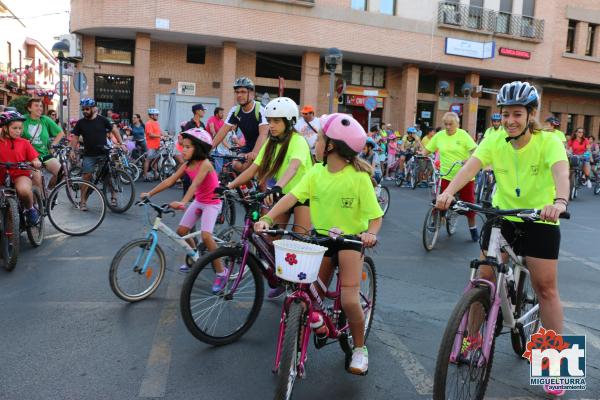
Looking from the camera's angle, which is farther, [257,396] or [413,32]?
[413,32]

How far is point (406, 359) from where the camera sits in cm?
406

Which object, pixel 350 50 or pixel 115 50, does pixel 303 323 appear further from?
pixel 115 50

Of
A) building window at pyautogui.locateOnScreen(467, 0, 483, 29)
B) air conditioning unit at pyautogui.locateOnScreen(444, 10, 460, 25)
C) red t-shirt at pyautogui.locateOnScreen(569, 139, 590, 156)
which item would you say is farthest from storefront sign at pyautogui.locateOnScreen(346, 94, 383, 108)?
red t-shirt at pyautogui.locateOnScreen(569, 139, 590, 156)

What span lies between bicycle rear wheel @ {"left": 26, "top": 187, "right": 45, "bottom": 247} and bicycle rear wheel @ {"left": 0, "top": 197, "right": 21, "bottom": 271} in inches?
28.1

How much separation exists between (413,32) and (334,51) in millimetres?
14436

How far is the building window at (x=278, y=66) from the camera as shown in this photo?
26719mm

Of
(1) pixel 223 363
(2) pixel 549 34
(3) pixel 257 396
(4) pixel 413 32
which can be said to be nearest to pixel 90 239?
(1) pixel 223 363

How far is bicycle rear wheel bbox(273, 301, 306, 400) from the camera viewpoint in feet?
9.45

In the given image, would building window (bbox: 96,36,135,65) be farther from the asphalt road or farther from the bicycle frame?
the bicycle frame

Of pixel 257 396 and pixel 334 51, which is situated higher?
pixel 334 51

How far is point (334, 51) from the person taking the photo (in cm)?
1386

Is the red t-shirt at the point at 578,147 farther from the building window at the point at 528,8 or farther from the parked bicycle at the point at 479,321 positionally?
the parked bicycle at the point at 479,321

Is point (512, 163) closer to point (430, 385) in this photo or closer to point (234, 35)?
point (430, 385)

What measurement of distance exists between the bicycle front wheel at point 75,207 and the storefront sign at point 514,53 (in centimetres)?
2608
